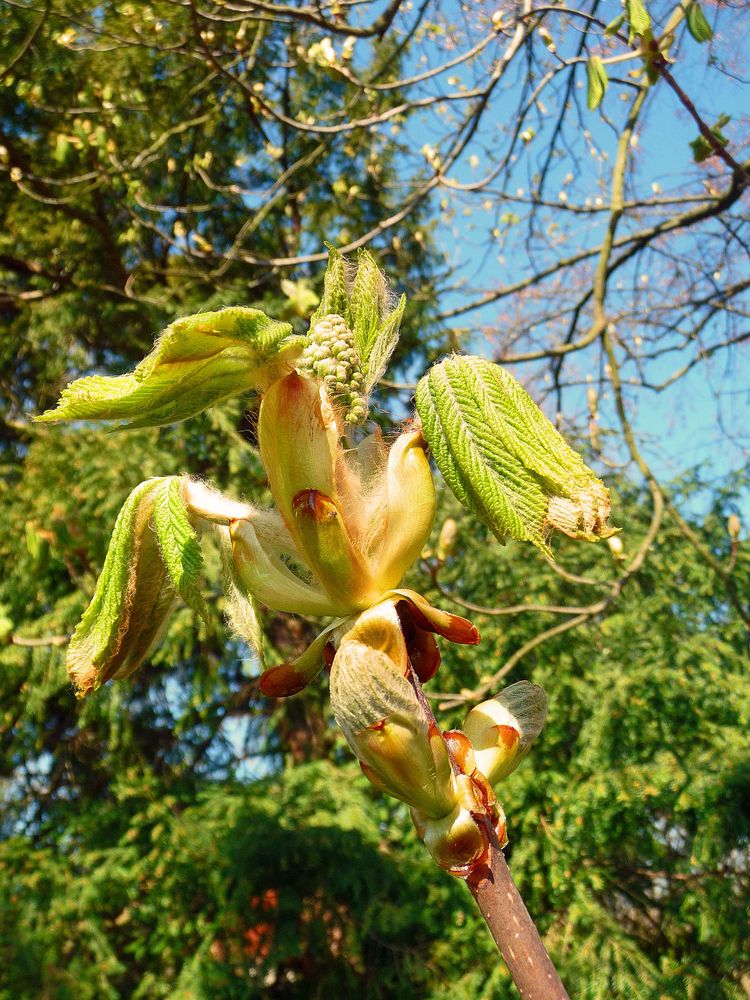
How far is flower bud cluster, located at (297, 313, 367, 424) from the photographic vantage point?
473mm

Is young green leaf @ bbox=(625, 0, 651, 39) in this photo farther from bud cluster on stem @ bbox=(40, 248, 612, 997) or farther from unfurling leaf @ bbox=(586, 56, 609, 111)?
bud cluster on stem @ bbox=(40, 248, 612, 997)

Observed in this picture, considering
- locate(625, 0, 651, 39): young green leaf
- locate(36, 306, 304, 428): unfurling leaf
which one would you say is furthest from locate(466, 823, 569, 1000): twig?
locate(625, 0, 651, 39): young green leaf

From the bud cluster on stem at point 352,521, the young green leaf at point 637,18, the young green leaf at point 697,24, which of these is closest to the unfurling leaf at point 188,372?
the bud cluster on stem at point 352,521

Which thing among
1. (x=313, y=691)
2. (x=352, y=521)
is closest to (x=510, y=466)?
(x=352, y=521)

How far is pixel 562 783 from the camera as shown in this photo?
9.43 ft

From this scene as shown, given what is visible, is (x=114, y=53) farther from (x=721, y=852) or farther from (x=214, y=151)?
(x=721, y=852)

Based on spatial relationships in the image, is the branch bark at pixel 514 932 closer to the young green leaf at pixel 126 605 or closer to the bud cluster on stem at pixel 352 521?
the bud cluster on stem at pixel 352 521

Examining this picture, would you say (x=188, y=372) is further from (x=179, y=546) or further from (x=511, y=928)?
(x=511, y=928)

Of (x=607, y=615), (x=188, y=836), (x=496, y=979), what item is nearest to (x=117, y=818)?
(x=188, y=836)

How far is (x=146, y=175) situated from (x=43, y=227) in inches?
23.9

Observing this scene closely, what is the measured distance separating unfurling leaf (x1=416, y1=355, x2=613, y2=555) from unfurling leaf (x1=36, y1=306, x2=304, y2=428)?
9 centimetres

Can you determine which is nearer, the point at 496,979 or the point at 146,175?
the point at 496,979

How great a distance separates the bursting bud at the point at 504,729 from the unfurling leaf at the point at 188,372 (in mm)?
225

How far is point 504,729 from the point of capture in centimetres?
47
